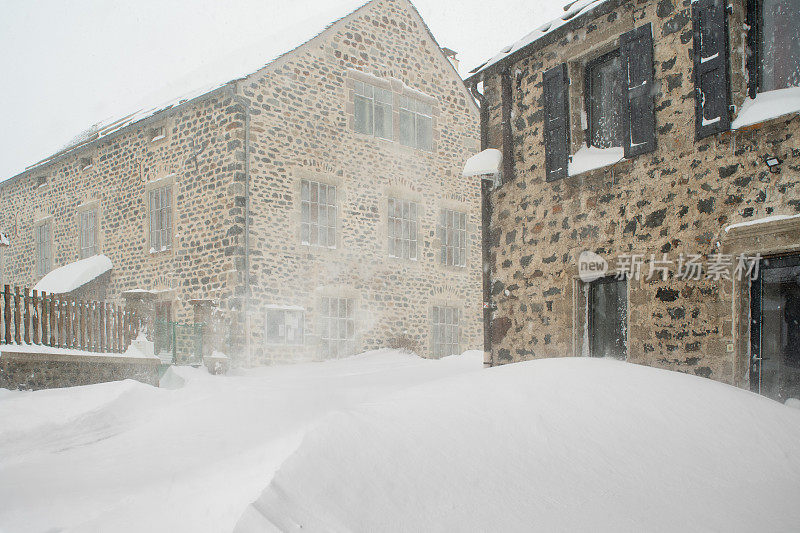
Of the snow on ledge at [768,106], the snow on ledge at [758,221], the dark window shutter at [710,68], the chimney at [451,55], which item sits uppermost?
the chimney at [451,55]

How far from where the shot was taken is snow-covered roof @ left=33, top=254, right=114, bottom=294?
14.7 m

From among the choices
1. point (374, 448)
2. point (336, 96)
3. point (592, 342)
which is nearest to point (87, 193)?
point (336, 96)

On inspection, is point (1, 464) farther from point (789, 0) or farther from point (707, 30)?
point (789, 0)

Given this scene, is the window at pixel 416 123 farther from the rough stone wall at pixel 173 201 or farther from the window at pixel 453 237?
the rough stone wall at pixel 173 201

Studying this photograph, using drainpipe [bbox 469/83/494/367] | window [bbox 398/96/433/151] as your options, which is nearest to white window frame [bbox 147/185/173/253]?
window [bbox 398/96/433/151]

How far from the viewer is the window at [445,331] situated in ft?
48.4

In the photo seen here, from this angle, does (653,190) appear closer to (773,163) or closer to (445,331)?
(773,163)

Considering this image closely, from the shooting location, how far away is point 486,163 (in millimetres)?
8805

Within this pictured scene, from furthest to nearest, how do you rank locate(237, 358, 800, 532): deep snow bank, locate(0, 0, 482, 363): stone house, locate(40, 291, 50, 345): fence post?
locate(0, 0, 482, 363): stone house → locate(40, 291, 50, 345): fence post → locate(237, 358, 800, 532): deep snow bank

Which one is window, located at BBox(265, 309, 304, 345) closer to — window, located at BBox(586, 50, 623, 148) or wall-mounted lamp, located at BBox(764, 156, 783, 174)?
window, located at BBox(586, 50, 623, 148)

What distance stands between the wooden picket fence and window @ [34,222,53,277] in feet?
31.6

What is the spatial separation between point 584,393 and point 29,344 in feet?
24.5

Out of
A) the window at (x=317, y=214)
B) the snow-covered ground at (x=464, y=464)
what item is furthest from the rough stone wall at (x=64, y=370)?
the window at (x=317, y=214)

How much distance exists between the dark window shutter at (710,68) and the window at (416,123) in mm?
8794
